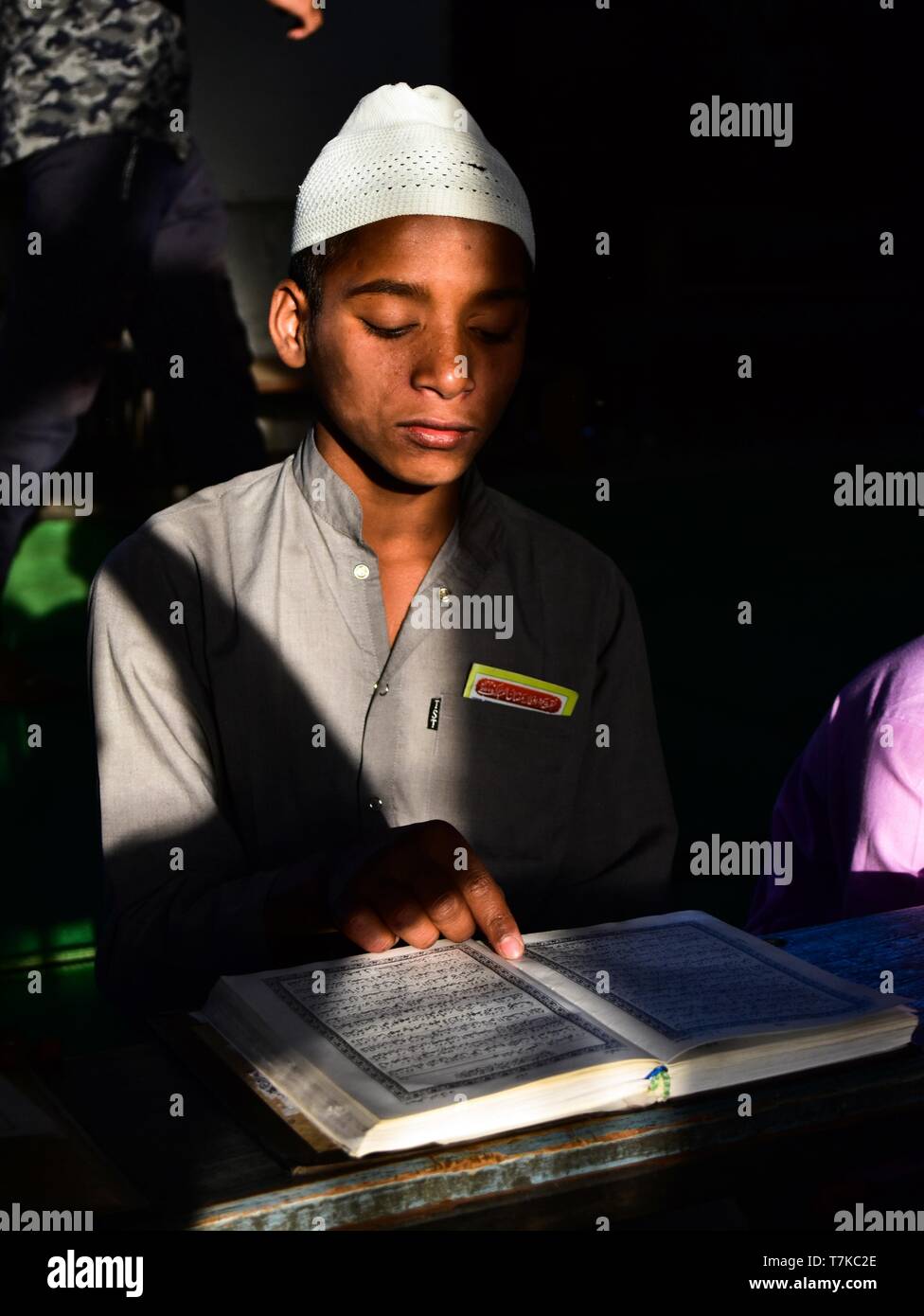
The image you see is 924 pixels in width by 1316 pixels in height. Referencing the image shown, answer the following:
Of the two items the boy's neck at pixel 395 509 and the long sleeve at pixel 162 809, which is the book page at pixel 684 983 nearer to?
the long sleeve at pixel 162 809

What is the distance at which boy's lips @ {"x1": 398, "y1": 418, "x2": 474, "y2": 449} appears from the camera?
5.20 feet

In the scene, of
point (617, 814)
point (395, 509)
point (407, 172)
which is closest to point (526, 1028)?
point (617, 814)

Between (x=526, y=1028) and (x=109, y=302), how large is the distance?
113 inches

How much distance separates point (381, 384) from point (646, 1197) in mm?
895

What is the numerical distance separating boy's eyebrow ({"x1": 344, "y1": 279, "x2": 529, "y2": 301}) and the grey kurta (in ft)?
0.68

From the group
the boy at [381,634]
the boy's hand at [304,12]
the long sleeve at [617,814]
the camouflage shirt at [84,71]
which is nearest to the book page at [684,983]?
the boy at [381,634]

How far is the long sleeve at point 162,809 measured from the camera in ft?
4.59

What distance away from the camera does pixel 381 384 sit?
159 cm

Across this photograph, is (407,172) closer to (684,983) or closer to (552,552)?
(552,552)

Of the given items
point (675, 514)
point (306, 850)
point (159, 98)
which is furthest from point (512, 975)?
point (675, 514)

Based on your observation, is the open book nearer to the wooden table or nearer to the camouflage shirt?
the wooden table

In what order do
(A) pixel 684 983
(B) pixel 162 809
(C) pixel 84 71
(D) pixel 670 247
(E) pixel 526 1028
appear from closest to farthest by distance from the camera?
1. (E) pixel 526 1028
2. (A) pixel 684 983
3. (B) pixel 162 809
4. (C) pixel 84 71
5. (D) pixel 670 247

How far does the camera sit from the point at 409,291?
1556mm

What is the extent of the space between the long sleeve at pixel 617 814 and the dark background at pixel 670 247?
11.2 ft
